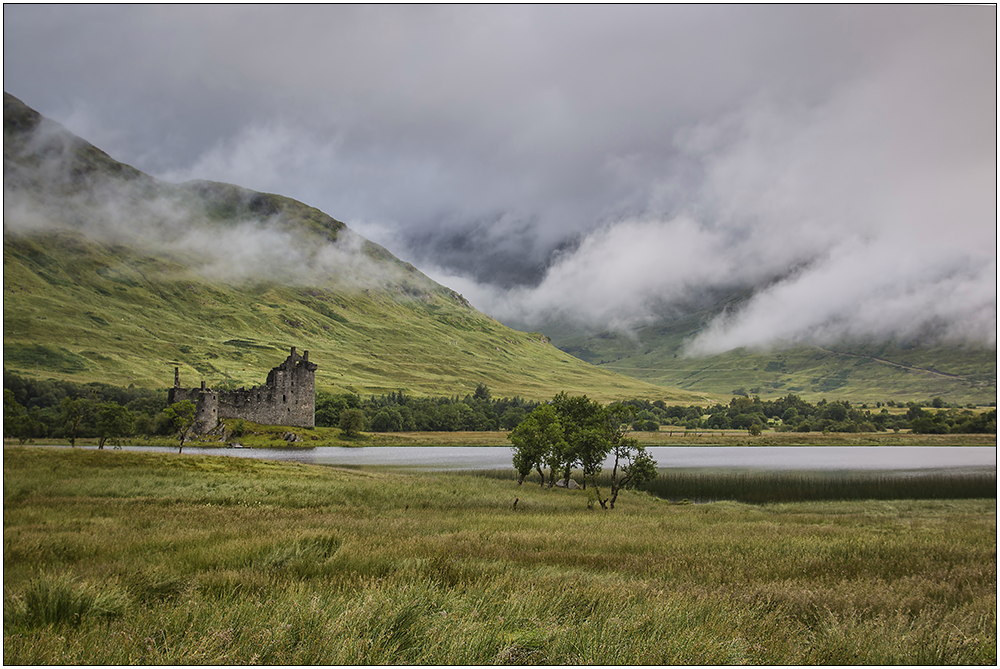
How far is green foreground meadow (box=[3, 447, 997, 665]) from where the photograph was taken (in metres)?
6.08

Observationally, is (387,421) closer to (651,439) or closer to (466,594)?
Answer: (651,439)

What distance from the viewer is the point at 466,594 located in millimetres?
8211

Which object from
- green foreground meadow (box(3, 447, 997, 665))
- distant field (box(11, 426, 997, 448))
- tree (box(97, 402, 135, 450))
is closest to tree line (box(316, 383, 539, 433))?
distant field (box(11, 426, 997, 448))

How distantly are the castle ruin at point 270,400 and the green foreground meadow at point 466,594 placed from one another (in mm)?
95952

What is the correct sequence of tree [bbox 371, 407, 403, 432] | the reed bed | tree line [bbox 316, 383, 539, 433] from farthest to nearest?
tree [bbox 371, 407, 403, 432]
tree line [bbox 316, 383, 539, 433]
the reed bed

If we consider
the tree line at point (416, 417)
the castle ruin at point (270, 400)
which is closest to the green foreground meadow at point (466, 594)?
the castle ruin at point (270, 400)

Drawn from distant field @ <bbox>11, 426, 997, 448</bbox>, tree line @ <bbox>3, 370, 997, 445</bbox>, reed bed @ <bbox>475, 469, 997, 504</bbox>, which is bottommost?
distant field @ <bbox>11, 426, 997, 448</bbox>

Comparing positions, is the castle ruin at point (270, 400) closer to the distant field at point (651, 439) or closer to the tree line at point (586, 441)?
the distant field at point (651, 439)

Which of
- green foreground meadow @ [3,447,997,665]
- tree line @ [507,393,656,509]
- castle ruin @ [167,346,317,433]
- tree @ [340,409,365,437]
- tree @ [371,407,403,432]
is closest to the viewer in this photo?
green foreground meadow @ [3,447,997,665]

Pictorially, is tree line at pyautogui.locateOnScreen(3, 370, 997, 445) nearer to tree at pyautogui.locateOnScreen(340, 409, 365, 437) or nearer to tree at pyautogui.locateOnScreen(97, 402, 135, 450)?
tree at pyautogui.locateOnScreen(97, 402, 135, 450)

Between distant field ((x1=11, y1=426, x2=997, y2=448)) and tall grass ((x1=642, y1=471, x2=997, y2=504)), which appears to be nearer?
tall grass ((x1=642, y1=471, x2=997, y2=504))

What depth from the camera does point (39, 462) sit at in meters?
Answer: 29.4

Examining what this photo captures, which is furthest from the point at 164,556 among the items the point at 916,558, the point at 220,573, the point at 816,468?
the point at 816,468

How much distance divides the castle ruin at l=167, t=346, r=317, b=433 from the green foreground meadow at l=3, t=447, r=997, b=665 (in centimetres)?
9595
